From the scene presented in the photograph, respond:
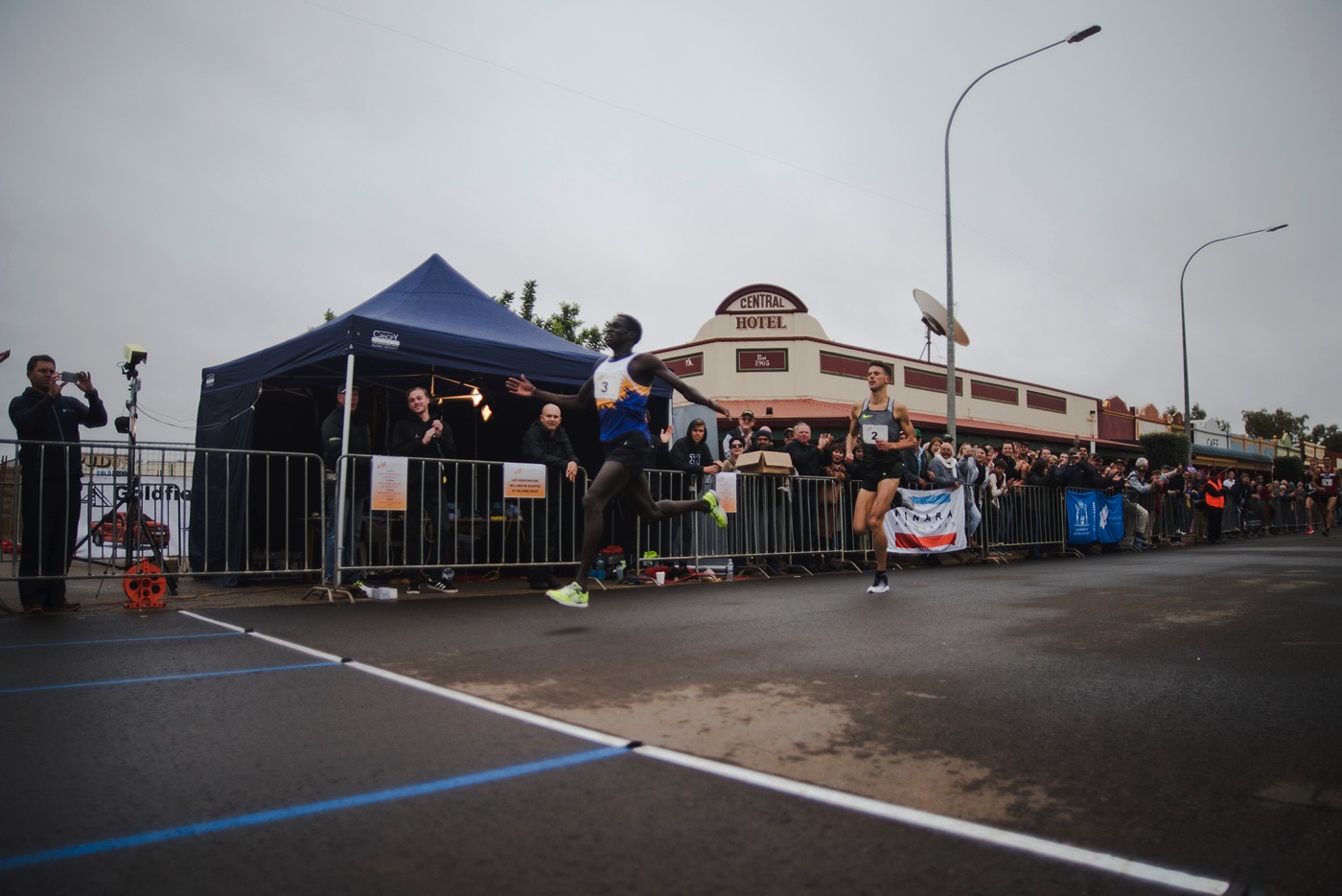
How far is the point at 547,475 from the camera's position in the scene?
9.45 m

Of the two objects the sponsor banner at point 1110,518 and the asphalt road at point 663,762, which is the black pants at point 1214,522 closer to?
the sponsor banner at point 1110,518

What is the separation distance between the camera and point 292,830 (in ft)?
6.40

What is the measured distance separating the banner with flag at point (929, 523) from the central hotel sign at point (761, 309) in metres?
21.3

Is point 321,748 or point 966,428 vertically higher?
point 966,428

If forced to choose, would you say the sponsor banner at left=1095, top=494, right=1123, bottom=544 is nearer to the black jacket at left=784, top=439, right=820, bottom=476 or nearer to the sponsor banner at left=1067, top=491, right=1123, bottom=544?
the sponsor banner at left=1067, top=491, right=1123, bottom=544

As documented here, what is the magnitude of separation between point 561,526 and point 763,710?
677cm

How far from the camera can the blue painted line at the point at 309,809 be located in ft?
5.98

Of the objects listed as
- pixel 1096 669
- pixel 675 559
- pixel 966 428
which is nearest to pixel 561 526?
pixel 675 559

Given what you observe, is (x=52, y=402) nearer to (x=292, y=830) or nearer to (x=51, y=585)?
(x=51, y=585)

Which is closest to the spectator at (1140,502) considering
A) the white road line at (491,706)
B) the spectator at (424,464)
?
the spectator at (424,464)

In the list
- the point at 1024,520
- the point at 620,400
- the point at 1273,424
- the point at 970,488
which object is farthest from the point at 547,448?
the point at 1273,424

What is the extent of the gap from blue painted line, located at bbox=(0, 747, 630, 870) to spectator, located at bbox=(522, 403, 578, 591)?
6086 millimetres

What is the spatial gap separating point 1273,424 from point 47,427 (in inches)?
5565

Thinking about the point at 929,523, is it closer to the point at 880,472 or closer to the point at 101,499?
the point at 880,472
